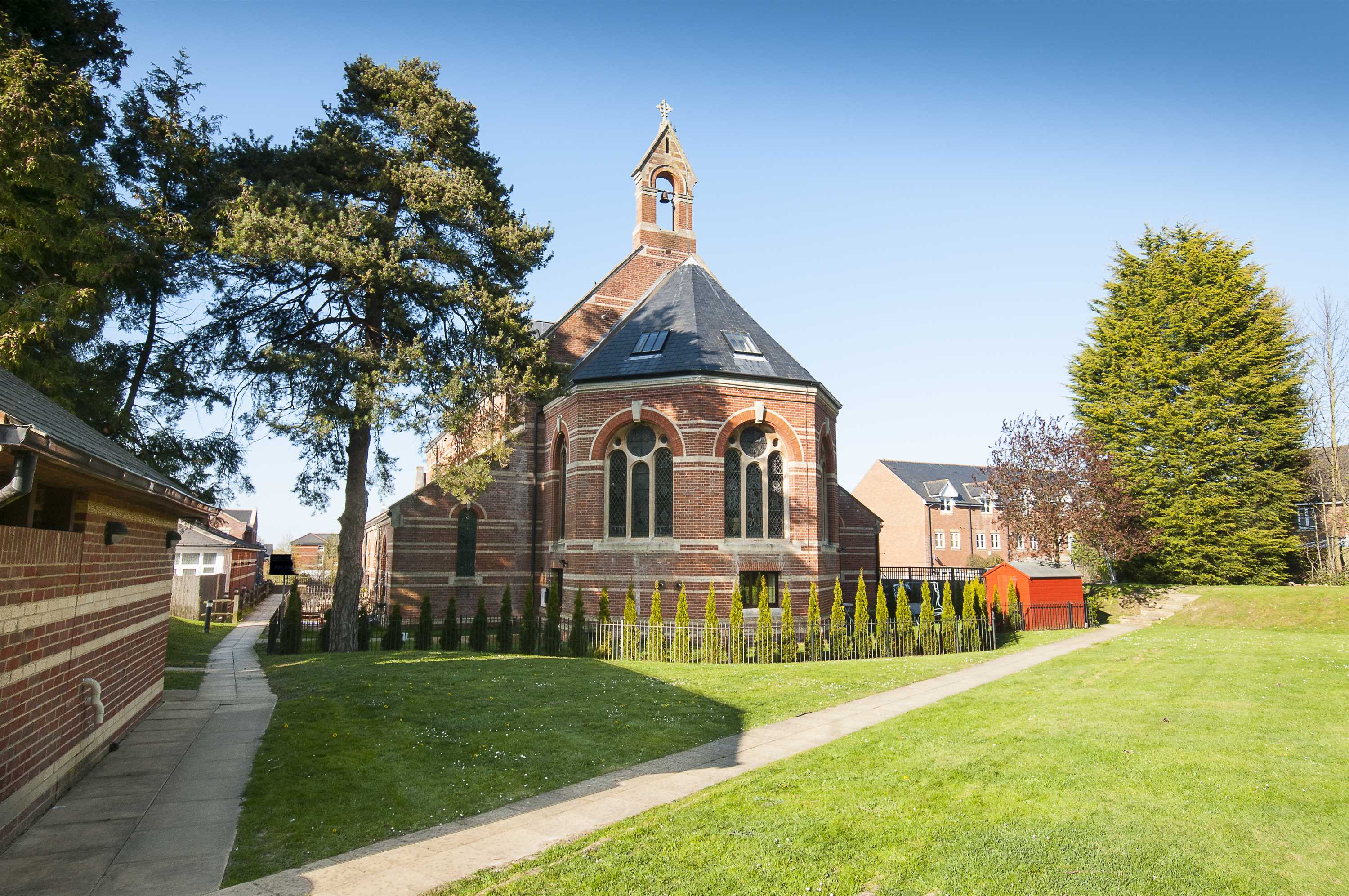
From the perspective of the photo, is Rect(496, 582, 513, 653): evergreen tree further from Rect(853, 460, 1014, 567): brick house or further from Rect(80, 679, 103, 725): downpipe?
Rect(853, 460, 1014, 567): brick house

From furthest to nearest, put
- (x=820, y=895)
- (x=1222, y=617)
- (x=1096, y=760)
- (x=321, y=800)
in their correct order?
(x=1222, y=617)
(x=1096, y=760)
(x=321, y=800)
(x=820, y=895)

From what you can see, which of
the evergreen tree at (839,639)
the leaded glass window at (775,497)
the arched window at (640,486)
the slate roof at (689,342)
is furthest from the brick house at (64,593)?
the leaded glass window at (775,497)

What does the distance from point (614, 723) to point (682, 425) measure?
12.5 m

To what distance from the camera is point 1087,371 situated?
3556cm

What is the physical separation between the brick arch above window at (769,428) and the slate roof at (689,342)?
1.15 m

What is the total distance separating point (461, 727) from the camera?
1025 cm

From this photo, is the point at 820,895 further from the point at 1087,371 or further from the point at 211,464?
the point at 1087,371

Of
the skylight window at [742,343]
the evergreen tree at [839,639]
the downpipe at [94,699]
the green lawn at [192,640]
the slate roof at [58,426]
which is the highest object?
the skylight window at [742,343]

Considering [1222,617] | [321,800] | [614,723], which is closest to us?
[321,800]

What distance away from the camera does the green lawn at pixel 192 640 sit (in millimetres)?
18766

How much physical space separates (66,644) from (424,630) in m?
13.7

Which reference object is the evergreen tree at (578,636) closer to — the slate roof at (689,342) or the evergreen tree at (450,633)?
the evergreen tree at (450,633)

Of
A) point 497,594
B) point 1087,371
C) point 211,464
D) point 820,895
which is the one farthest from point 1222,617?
point 211,464

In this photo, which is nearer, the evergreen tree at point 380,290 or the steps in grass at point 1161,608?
the evergreen tree at point 380,290
